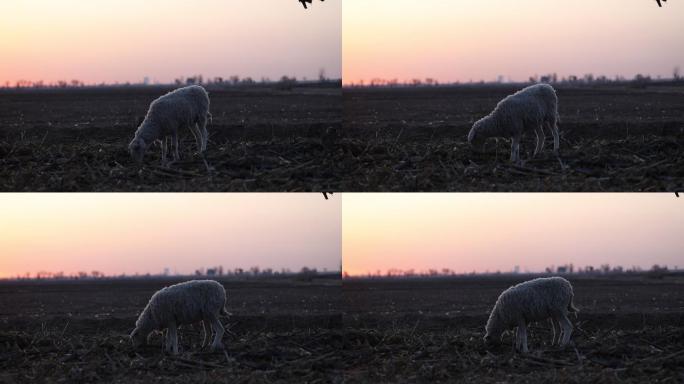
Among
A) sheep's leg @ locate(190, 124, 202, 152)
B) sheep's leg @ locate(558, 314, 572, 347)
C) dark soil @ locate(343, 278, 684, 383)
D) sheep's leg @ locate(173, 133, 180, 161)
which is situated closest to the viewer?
dark soil @ locate(343, 278, 684, 383)

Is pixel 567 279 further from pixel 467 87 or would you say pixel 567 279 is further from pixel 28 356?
pixel 28 356

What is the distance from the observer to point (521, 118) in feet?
29.0

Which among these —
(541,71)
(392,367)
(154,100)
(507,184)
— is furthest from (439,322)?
(154,100)

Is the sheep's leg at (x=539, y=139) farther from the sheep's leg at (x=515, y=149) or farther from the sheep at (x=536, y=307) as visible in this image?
the sheep at (x=536, y=307)

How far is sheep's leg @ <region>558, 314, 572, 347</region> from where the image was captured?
28.8 ft

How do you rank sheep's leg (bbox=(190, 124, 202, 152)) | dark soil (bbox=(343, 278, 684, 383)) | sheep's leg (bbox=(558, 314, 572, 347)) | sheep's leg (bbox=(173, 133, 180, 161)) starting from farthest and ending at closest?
sheep's leg (bbox=(190, 124, 202, 152)), sheep's leg (bbox=(173, 133, 180, 161)), sheep's leg (bbox=(558, 314, 572, 347)), dark soil (bbox=(343, 278, 684, 383))

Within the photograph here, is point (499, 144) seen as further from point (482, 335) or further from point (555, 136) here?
point (482, 335)

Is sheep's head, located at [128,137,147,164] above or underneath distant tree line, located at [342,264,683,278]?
above

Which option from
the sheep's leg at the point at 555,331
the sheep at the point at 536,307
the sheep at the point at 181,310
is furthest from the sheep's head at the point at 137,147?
the sheep's leg at the point at 555,331

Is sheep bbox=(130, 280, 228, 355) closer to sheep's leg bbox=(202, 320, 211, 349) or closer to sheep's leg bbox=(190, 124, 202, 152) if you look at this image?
sheep's leg bbox=(202, 320, 211, 349)

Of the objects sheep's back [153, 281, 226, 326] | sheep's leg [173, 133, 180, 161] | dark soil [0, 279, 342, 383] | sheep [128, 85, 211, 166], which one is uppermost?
sheep [128, 85, 211, 166]

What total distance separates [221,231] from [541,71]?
253 cm

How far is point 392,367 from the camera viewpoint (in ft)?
29.3

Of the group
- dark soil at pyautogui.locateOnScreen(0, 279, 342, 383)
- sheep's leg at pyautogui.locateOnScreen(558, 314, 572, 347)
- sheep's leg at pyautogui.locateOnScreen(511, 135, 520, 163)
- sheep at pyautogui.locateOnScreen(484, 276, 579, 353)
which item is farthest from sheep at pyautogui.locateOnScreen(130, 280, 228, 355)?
sheep's leg at pyautogui.locateOnScreen(558, 314, 572, 347)
